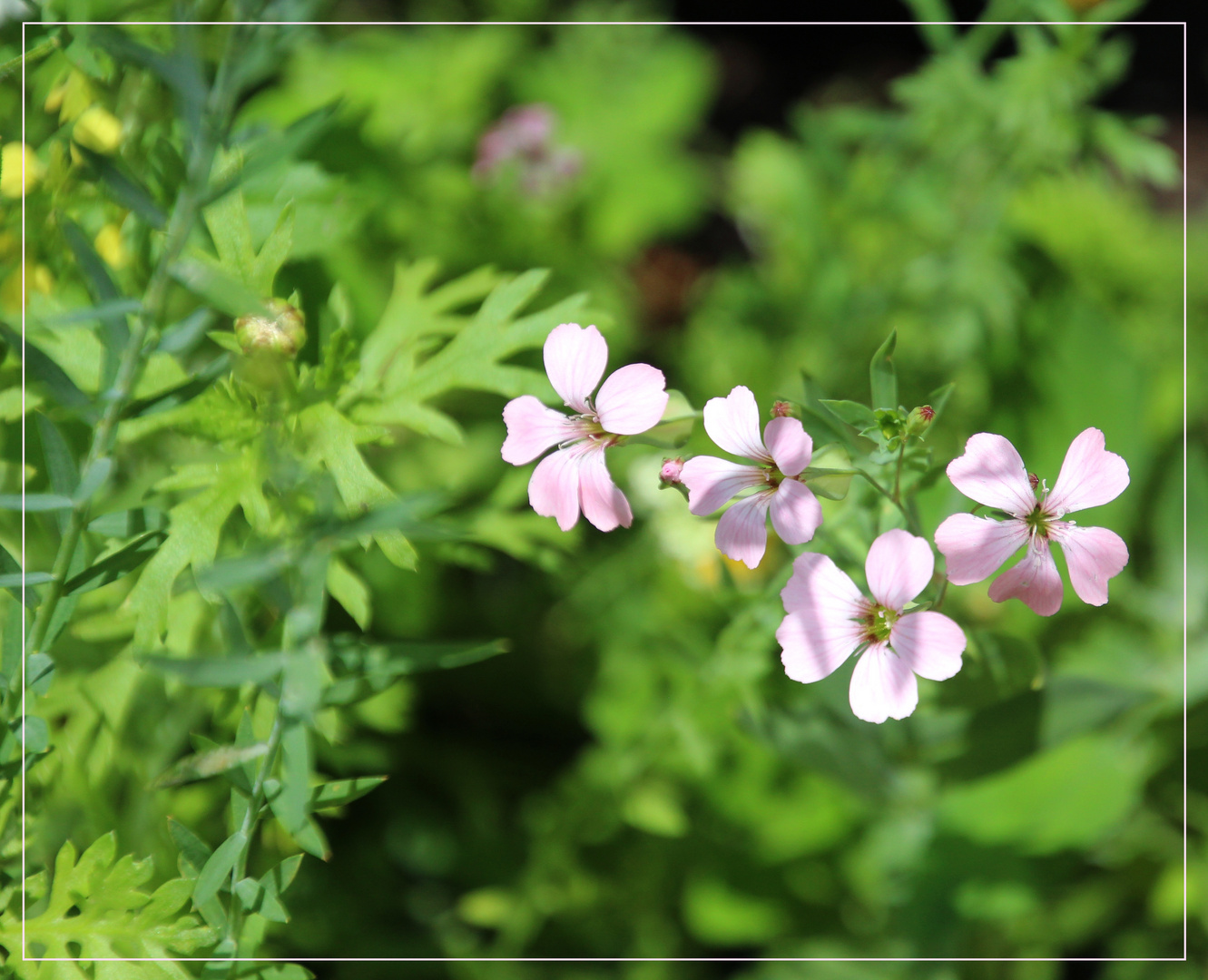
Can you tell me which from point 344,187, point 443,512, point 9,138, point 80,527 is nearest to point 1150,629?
point 443,512

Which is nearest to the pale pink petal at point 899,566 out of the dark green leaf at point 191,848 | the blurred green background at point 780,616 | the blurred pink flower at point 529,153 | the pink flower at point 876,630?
the pink flower at point 876,630

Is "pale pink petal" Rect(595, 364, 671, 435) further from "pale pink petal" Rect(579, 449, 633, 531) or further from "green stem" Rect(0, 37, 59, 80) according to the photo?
"green stem" Rect(0, 37, 59, 80)

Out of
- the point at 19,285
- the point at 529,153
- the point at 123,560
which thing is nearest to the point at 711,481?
the point at 123,560

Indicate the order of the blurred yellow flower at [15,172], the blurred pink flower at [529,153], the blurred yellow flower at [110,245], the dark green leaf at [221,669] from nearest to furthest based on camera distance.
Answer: the dark green leaf at [221,669] → the blurred yellow flower at [15,172] → the blurred yellow flower at [110,245] → the blurred pink flower at [529,153]

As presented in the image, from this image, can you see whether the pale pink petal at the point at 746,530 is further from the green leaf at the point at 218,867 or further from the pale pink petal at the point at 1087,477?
the green leaf at the point at 218,867

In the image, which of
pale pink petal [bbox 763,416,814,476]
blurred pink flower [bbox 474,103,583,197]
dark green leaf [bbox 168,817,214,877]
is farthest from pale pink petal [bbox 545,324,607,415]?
blurred pink flower [bbox 474,103,583,197]

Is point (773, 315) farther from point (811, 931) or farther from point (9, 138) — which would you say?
point (9, 138)

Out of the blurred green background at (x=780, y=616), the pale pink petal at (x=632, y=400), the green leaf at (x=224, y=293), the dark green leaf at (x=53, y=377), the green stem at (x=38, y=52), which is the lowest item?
the blurred green background at (x=780, y=616)
